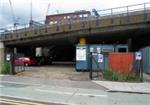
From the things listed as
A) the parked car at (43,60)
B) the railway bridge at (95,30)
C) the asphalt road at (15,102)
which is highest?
the railway bridge at (95,30)

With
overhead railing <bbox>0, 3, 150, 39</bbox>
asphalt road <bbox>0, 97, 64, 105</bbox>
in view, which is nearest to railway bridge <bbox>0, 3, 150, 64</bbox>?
overhead railing <bbox>0, 3, 150, 39</bbox>

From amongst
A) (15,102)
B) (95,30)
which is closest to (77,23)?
(95,30)

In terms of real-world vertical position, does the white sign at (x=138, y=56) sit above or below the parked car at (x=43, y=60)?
above

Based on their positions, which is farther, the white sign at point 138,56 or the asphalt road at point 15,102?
the white sign at point 138,56

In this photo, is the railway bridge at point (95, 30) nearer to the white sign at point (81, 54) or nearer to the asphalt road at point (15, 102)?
the white sign at point (81, 54)

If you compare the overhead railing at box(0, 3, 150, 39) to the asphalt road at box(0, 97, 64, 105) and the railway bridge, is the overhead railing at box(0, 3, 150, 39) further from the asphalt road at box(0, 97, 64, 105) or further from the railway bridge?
the asphalt road at box(0, 97, 64, 105)

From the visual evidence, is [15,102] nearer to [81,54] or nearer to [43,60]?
[81,54]

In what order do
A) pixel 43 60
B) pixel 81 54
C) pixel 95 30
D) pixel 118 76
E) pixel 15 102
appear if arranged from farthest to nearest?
pixel 43 60 → pixel 95 30 → pixel 81 54 → pixel 118 76 → pixel 15 102

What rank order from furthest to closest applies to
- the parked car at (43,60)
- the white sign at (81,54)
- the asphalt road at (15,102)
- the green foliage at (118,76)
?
the parked car at (43,60)
the white sign at (81,54)
the green foliage at (118,76)
the asphalt road at (15,102)

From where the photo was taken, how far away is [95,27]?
42188 mm

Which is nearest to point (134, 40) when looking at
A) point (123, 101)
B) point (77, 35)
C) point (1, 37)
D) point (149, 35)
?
point (149, 35)

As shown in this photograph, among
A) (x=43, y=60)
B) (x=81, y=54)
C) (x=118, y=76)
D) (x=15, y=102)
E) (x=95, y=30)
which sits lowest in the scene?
(x=15, y=102)

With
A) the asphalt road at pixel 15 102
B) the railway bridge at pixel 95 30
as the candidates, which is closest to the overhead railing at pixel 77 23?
the railway bridge at pixel 95 30

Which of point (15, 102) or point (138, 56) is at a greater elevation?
point (138, 56)
